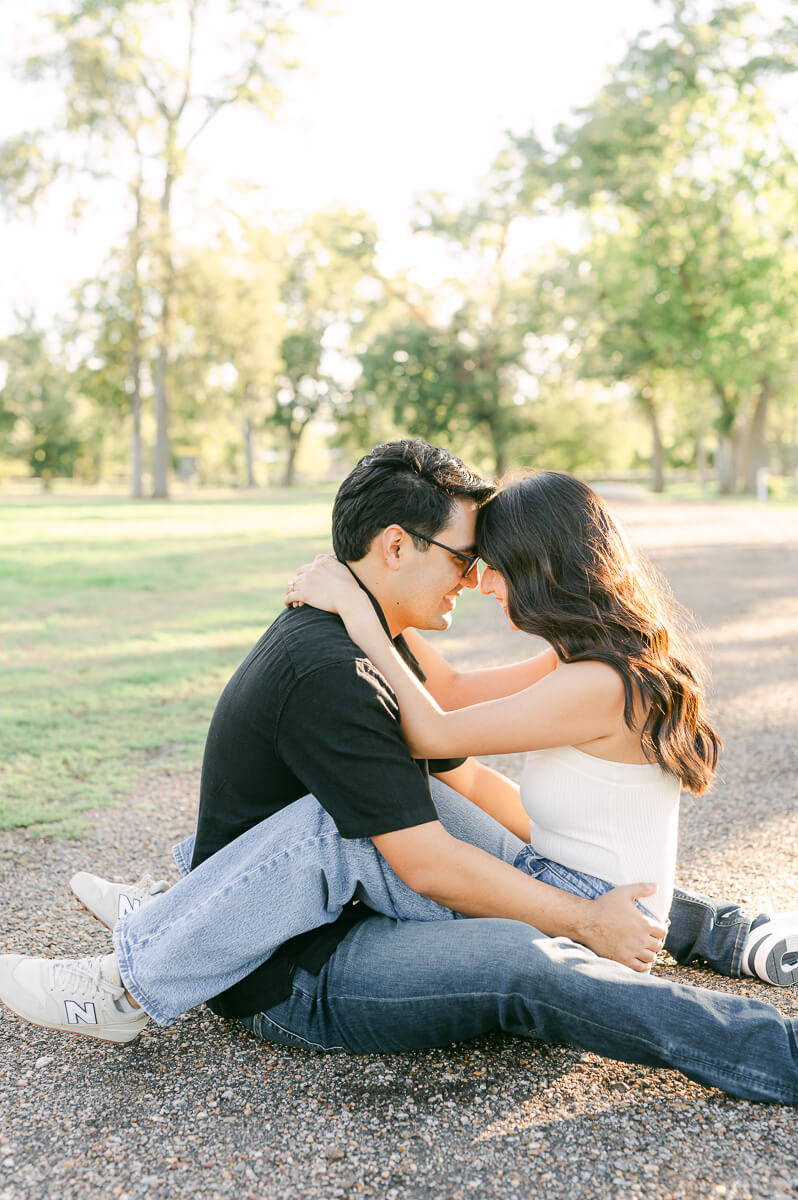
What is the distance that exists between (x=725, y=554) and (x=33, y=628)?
32.6 feet

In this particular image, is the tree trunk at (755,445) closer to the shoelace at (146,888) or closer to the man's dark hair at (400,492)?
the man's dark hair at (400,492)

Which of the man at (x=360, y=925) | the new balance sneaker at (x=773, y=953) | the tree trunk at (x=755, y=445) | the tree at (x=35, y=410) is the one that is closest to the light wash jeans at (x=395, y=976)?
the man at (x=360, y=925)

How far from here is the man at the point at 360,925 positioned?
7.25 ft

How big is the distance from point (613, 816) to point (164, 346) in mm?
32398

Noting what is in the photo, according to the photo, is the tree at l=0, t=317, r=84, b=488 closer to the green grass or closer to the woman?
the green grass

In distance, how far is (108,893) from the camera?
9.89 ft

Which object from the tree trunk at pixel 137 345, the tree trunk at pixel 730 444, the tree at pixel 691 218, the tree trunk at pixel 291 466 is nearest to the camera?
the tree at pixel 691 218

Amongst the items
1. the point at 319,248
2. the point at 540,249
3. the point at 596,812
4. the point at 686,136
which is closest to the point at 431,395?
the point at 540,249

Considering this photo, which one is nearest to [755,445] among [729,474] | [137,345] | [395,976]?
[729,474]

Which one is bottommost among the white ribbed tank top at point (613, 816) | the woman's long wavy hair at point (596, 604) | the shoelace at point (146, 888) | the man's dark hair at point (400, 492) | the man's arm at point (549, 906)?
the shoelace at point (146, 888)

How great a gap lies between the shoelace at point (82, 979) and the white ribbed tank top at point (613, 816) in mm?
1163

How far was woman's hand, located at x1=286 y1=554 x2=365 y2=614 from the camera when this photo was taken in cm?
258

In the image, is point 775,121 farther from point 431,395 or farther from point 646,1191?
point 646,1191

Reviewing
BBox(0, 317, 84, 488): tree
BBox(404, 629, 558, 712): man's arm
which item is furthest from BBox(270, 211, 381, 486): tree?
BBox(404, 629, 558, 712): man's arm
